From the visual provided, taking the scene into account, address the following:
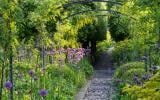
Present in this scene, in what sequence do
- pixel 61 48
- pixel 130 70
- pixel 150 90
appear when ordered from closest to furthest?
pixel 150 90 → pixel 130 70 → pixel 61 48

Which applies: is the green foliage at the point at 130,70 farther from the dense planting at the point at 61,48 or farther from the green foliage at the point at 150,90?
the green foliage at the point at 150,90

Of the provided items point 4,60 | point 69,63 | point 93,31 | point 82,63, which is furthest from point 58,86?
point 93,31

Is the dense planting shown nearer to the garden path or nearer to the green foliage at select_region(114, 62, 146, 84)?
the green foliage at select_region(114, 62, 146, 84)

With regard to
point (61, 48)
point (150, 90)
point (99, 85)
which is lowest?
point (99, 85)

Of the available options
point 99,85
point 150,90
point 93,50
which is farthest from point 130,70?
point 93,50

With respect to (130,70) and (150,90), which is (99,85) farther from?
(150,90)

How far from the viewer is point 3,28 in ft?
22.4

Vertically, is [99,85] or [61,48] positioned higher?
[61,48]

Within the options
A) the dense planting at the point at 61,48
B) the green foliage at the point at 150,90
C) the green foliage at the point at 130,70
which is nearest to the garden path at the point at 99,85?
the dense planting at the point at 61,48

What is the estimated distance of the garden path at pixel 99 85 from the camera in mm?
13656

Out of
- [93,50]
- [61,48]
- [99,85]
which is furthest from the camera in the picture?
[93,50]

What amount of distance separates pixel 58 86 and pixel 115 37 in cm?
1404

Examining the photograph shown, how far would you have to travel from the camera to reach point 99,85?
56.5ft

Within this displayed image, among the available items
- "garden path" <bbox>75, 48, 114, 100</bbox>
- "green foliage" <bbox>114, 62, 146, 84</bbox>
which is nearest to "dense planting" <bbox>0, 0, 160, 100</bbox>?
"green foliage" <bbox>114, 62, 146, 84</bbox>
